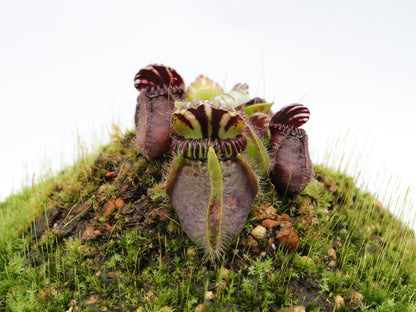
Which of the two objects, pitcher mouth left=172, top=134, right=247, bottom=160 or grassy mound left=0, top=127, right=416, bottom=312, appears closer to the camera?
pitcher mouth left=172, top=134, right=247, bottom=160

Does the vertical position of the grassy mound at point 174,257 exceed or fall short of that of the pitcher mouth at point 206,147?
it falls short

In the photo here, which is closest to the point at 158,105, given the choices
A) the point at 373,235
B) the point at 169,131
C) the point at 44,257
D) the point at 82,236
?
the point at 169,131

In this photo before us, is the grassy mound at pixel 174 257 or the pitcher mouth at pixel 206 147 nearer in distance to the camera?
the pitcher mouth at pixel 206 147

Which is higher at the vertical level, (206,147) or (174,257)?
(206,147)

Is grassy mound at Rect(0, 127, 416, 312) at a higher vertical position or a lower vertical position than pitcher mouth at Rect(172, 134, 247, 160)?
lower

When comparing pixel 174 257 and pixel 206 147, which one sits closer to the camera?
pixel 206 147

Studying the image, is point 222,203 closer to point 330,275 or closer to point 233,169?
point 233,169
